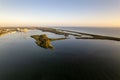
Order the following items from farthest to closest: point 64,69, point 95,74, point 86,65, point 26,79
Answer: point 86,65 < point 64,69 < point 95,74 < point 26,79

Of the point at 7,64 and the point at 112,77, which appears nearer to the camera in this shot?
the point at 112,77

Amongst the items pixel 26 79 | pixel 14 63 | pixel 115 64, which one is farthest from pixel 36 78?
pixel 115 64

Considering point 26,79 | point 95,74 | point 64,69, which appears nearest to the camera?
point 26,79

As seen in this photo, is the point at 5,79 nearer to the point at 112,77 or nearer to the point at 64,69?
the point at 64,69

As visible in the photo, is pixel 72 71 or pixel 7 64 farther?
pixel 7 64

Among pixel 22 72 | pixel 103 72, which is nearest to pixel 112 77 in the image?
pixel 103 72

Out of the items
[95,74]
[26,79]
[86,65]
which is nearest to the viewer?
[26,79]

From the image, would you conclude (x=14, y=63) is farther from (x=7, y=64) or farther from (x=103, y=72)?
(x=103, y=72)

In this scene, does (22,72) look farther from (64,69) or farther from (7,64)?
(64,69)

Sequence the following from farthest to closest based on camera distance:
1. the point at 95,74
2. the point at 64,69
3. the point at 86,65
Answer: the point at 86,65, the point at 64,69, the point at 95,74
